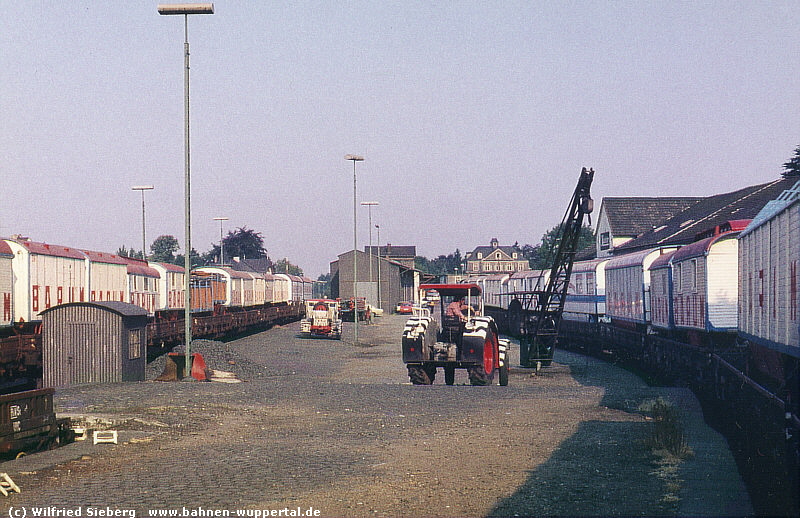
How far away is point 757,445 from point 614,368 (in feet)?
54.0

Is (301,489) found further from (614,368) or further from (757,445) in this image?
(614,368)

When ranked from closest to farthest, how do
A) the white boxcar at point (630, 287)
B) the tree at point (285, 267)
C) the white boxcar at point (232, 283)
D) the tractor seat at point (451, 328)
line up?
the tractor seat at point (451, 328), the white boxcar at point (630, 287), the white boxcar at point (232, 283), the tree at point (285, 267)

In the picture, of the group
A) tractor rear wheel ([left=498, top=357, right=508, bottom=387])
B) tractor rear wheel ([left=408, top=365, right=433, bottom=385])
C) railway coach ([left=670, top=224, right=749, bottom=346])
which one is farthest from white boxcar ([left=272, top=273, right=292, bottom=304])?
railway coach ([left=670, top=224, right=749, bottom=346])

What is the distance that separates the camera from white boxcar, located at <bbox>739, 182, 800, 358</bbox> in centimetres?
1120

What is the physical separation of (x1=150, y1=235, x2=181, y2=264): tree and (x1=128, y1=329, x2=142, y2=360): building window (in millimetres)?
142413

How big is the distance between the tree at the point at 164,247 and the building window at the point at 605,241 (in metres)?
112

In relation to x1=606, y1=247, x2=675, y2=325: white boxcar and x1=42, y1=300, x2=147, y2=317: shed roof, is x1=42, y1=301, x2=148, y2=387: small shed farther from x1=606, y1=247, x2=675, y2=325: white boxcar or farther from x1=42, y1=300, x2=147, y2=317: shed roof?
x1=606, y1=247, x2=675, y2=325: white boxcar

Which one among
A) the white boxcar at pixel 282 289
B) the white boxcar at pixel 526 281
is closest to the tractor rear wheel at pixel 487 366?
the white boxcar at pixel 526 281

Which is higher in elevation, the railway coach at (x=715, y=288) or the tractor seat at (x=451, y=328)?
the railway coach at (x=715, y=288)

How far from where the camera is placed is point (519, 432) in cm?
1321

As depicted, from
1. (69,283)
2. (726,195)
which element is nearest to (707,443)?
(69,283)

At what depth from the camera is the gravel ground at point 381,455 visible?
867cm

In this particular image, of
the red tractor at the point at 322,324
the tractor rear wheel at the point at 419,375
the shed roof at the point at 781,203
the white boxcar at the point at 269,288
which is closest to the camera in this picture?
the shed roof at the point at 781,203

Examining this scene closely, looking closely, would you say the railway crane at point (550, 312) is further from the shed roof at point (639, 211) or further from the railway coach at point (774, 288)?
the shed roof at point (639, 211)
